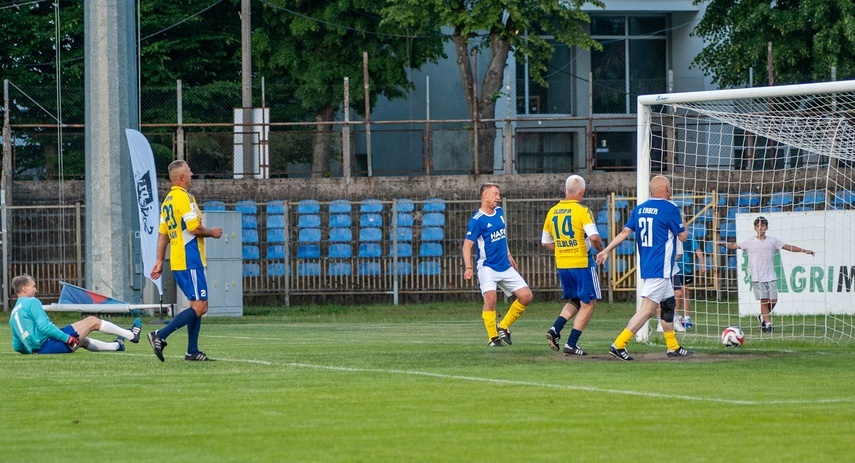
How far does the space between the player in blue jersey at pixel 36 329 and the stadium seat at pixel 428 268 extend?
16209 millimetres

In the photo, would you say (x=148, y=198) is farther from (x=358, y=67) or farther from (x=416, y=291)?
(x=358, y=67)

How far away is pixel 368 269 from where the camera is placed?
1191 inches

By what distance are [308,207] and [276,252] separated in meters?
1.30

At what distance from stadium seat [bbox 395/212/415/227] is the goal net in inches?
254

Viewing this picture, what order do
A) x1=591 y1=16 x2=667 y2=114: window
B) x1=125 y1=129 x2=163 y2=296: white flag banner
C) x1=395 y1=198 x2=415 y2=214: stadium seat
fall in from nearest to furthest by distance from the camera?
x1=125 y1=129 x2=163 y2=296: white flag banner, x1=395 y1=198 x2=415 y2=214: stadium seat, x1=591 y1=16 x2=667 y2=114: window

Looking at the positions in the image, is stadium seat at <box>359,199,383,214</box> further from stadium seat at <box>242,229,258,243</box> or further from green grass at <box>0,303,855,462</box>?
green grass at <box>0,303,855,462</box>

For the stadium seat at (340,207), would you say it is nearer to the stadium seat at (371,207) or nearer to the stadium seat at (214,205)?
the stadium seat at (371,207)

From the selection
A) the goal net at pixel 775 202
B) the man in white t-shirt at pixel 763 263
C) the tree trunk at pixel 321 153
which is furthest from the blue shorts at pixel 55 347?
the tree trunk at pixel 321 153

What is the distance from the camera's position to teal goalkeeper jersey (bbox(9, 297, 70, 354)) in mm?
13828

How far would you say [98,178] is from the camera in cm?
2414

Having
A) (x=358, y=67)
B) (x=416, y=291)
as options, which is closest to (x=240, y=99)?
(x=358, y=67)

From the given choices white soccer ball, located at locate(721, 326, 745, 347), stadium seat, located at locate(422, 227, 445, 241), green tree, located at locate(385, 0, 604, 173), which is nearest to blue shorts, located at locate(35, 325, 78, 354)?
white soccer ball, located at locate(721, 326, 745, 347)

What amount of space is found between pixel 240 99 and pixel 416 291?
27.9 feet

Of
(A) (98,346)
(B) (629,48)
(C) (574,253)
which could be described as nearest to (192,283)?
(A) (98,346)
